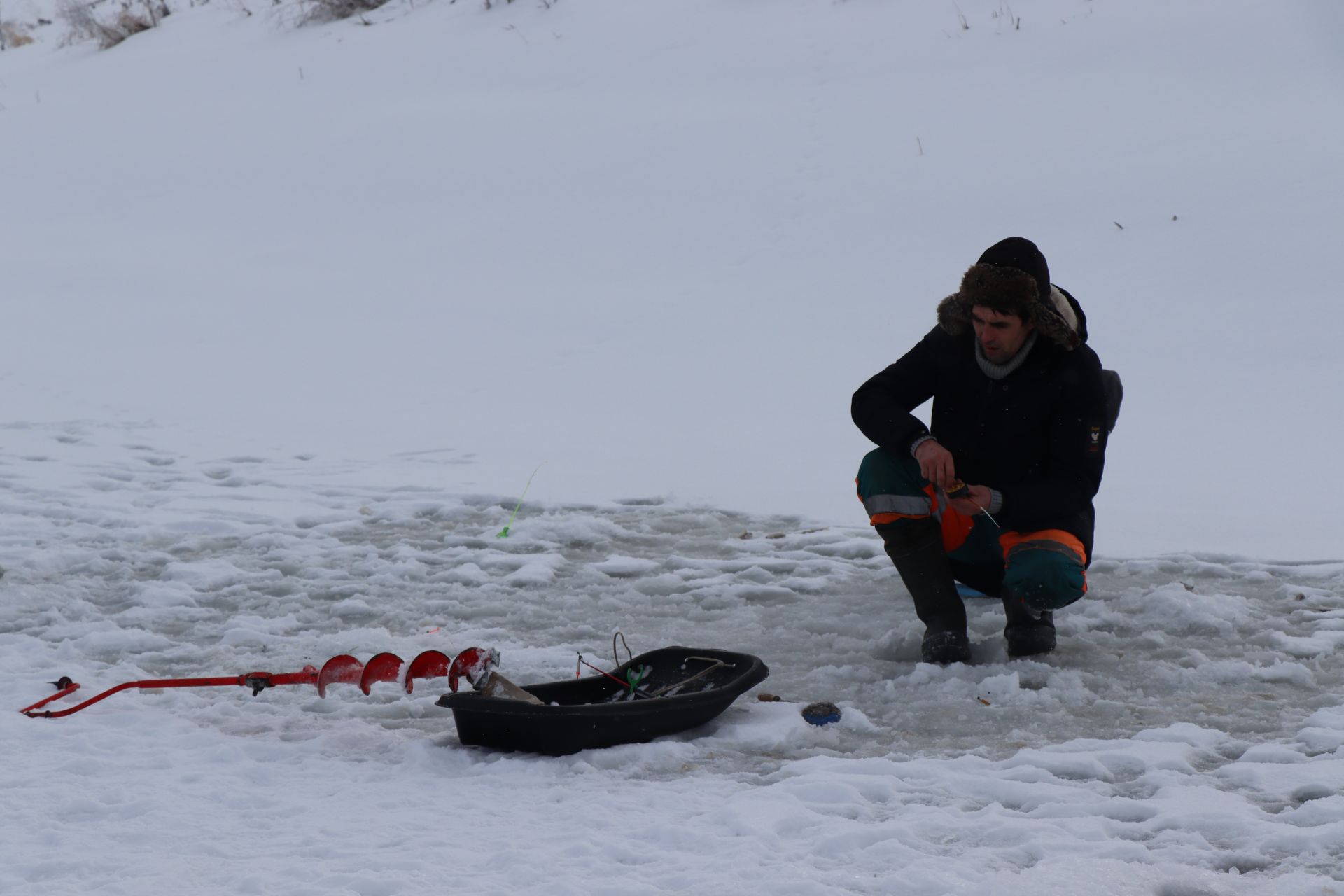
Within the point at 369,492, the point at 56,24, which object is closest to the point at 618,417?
the point at 369,492

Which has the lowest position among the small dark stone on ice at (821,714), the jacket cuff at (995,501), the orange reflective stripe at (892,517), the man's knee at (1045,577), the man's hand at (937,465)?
the small dark stone on ice at (821,714)

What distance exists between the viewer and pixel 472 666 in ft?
10.8

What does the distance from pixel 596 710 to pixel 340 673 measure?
29.6 inches

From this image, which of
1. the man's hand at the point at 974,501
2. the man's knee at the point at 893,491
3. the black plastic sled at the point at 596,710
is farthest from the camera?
the man's knee at the point at 893,491

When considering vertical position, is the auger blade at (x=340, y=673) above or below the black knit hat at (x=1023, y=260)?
below

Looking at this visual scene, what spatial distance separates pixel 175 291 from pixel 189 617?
21.1ft

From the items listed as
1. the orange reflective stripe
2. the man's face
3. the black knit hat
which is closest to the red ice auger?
the orange reflective stripe

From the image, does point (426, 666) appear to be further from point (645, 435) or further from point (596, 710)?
point (645, 435)

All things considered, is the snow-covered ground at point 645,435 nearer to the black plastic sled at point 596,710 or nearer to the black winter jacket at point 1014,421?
the black plastic sled at point 596,710

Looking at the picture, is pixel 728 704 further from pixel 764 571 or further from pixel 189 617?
Result: pixel 189 617

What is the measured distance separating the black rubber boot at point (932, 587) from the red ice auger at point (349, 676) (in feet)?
4.18

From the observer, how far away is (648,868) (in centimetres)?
252

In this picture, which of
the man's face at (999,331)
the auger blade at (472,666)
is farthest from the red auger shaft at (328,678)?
the man's face at (999,331)

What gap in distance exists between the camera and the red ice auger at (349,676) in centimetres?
331
